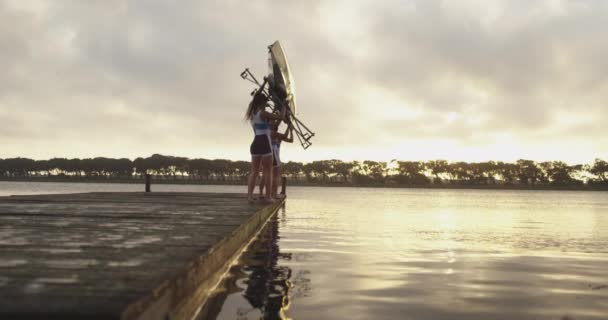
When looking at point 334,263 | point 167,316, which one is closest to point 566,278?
point 334,263

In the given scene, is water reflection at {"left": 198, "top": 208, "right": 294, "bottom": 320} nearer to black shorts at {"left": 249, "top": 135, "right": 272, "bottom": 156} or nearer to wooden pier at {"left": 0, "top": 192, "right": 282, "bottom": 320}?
wooden pier at {"left": 0, "top": 192, "right": 282, "bottom": 320}

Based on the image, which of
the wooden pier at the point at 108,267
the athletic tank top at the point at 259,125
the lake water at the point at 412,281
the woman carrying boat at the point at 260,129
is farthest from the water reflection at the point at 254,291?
the athletic tank top at the point at 259,125

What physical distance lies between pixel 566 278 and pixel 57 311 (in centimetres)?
733

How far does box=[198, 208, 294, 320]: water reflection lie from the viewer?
493 cm

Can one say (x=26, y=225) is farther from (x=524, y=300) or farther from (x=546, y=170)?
(x=546, y=170)

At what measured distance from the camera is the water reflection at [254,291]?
4934 millimetres

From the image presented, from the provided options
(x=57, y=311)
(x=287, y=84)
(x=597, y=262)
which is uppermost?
(x=287, y=84)

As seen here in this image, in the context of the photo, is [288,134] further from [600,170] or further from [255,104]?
[600,170]

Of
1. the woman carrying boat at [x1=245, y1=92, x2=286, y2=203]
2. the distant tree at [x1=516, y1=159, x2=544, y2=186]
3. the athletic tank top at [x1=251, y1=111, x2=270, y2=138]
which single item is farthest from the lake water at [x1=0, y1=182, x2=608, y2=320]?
the distant tree at [x1=516, y1=159, x2=544, y2=186]

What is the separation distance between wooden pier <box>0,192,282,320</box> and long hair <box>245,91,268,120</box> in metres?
4.18

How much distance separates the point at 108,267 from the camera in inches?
146

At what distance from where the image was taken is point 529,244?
40.4ft

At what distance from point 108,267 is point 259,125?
7478 millimetres

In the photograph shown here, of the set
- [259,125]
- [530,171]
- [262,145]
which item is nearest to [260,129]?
[259,125]
